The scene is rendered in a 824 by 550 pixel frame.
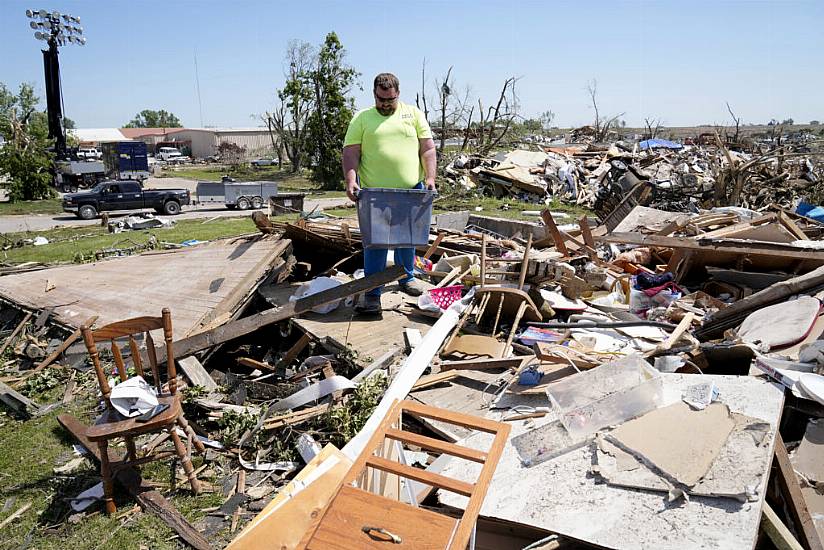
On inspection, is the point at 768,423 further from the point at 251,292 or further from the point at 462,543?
the point at 251,292

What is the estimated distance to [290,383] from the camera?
15.0ft

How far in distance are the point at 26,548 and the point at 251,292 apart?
2.89m

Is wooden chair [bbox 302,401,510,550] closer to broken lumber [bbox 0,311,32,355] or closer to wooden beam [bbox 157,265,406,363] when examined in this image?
wooden beam [bbox 157,265,406,363]

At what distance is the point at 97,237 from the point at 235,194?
668cm

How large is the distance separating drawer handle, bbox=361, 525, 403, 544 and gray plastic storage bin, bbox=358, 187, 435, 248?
11.6 ft

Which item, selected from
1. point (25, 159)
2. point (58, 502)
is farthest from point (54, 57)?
point (58, 502)

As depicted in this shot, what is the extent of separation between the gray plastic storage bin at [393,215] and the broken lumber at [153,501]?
2.68m

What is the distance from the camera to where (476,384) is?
167 inches

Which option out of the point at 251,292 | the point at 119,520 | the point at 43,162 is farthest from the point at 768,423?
the point at 43,162

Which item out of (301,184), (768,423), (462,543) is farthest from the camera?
(301,184)

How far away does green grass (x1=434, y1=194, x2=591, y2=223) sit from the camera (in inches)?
606

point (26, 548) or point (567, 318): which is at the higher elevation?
point (567, 318)

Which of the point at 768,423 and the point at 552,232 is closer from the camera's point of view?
the point at 768,423

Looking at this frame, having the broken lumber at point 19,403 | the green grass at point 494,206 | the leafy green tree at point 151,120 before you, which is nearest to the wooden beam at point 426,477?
the broken lumber at point 19,403
